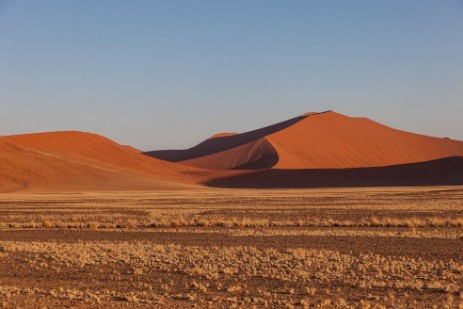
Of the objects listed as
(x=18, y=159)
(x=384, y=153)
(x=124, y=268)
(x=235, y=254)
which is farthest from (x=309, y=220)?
(x=384, y=153)

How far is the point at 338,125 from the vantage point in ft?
500

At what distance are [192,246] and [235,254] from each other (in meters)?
2.81

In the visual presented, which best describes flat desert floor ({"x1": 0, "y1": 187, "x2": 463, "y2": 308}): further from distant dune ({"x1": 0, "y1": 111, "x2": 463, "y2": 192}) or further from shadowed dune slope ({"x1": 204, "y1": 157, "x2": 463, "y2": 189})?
shadowed dune slope ({"x1": 204, "y1": 157, "x2": 463, "y2": 189})

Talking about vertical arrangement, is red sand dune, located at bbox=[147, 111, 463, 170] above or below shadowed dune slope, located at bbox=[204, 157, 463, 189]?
above

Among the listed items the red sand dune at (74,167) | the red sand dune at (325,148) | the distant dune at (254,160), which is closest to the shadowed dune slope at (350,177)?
the distant dune at (254,160)

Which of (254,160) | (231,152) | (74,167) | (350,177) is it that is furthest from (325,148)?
(74,167)

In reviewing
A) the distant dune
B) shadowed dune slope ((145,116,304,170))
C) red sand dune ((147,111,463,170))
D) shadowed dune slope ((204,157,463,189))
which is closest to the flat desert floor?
the distant dune

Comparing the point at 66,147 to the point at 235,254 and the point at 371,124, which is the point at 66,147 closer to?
the point at 371,124

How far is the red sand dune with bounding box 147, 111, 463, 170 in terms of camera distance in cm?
13100

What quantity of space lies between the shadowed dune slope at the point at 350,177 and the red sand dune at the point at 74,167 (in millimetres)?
8556

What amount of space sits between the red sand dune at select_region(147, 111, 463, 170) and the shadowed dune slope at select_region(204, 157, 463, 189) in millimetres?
15566

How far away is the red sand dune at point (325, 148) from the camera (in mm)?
131000

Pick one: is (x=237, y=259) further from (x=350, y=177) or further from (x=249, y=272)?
(x=350, y=177)

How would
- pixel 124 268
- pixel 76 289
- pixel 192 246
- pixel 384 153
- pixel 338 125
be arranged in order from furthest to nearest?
pixel 338 125
pixel 384 153
pixel 192 246
pixel 124 268
pixel 76 289
